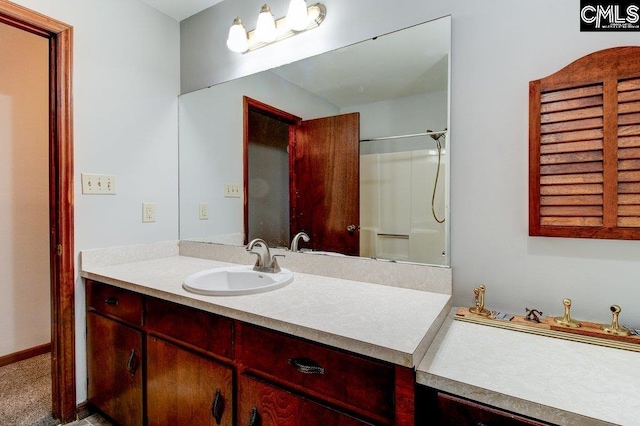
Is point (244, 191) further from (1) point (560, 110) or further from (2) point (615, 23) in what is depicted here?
(2) point (615, 23)

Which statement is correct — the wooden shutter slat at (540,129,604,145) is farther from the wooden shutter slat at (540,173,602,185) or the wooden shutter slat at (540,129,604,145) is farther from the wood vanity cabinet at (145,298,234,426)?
the wood vanity cabinet at (145,298,234,426)

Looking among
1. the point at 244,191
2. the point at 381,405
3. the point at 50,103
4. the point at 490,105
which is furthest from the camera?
the point at 244,191

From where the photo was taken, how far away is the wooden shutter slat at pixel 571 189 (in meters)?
0.99

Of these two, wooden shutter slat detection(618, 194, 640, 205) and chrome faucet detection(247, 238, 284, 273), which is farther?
chrome faucet detection(247, 238, 284, 273)

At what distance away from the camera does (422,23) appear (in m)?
1.27

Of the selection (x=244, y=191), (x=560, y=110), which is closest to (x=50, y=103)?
(x=244, y=191)

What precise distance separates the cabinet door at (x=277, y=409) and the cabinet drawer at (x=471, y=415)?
210 mm

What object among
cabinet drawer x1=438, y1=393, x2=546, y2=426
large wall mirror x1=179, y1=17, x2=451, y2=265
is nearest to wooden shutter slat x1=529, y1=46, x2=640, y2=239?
large wall mirror x1=179, y1=17, x2=451, y2=265

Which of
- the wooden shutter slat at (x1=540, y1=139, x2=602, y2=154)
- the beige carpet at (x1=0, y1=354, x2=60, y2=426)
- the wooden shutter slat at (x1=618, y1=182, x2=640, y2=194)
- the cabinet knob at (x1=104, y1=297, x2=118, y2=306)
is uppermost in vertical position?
the wooden shutter slat at (x1=540, y1=139, x2=602, y2=154)

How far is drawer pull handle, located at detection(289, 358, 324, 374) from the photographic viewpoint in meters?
0.89

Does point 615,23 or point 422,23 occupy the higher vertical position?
point 422,23

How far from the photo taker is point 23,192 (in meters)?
2.25

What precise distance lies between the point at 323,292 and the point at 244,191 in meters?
0.91

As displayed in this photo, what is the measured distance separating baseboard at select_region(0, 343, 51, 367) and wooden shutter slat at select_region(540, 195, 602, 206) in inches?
126
